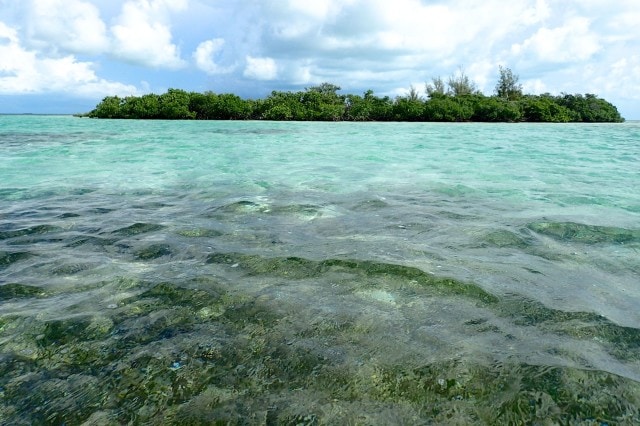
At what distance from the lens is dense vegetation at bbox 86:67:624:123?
156ft

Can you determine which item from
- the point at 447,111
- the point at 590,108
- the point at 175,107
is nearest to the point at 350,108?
the point at 447,111

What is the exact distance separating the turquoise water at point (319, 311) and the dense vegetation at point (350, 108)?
44051mm

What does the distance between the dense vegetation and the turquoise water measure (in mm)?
44051

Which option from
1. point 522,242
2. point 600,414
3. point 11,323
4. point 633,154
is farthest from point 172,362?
point 633,154

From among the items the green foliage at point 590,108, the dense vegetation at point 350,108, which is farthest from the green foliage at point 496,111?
the green foliage at point 590,108

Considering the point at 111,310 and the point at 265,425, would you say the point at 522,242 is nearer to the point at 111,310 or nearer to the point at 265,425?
the point at 265,425

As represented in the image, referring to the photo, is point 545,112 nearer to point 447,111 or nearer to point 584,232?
point 447,111

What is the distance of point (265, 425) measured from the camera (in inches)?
67.9

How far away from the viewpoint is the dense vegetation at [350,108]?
156 ft

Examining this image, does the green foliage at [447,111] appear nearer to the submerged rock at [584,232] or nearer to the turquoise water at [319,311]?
the turquoise water at [319,311]

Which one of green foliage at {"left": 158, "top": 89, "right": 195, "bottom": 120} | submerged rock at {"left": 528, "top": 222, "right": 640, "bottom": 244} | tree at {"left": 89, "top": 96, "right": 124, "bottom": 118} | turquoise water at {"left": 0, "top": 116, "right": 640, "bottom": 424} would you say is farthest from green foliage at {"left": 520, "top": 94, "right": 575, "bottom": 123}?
submerged rock at {"left": 528, "top": 222, "right": 640, "bottom": 244}

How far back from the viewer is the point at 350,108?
50.6 meters

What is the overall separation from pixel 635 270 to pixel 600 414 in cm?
210

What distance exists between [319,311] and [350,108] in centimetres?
4969
